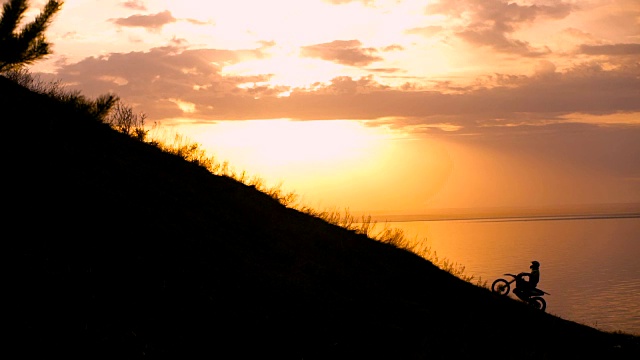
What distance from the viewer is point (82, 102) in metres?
20.6

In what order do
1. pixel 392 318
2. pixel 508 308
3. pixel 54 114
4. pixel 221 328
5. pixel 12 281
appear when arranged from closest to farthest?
pixel 12 281, pixel 221 328, pixel 392 318, pixel 54 114, pixel 508 308

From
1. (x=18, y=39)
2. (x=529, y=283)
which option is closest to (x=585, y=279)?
(x=529, y=283)

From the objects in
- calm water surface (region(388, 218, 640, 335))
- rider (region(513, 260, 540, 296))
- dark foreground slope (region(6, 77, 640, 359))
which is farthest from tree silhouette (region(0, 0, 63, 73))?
rider (region(513, 260, 540, 296))

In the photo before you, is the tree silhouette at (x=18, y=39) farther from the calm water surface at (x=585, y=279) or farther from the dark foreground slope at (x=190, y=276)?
the calm water surface at (x=585, y=279)

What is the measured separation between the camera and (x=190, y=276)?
10328 millimetres

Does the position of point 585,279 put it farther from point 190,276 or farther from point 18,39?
point 190,276

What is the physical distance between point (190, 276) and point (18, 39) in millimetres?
14965

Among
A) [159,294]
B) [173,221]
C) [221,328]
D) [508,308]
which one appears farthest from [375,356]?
[508,308]

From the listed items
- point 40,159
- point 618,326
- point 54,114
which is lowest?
point 618,326

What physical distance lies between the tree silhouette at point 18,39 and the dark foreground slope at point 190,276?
21.2ft

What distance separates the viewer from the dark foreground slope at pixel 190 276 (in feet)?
27.9

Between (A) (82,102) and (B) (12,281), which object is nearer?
(B) (12,281)

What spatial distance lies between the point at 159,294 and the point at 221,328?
1095 mm

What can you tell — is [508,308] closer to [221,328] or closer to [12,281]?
[221,328]
